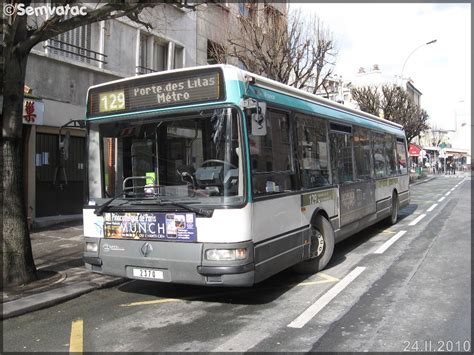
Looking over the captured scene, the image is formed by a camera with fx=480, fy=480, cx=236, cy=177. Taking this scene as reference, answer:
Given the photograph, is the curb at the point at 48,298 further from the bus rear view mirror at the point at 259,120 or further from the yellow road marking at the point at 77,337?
the bus rear view mirror at the point at 259,120

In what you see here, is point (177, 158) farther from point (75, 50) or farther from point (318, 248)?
point (75, 50)

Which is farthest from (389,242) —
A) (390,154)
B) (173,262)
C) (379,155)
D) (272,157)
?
(173,262)

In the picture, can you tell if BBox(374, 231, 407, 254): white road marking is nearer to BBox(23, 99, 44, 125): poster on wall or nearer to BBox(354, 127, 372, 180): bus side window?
BBox(354, 127, 372, 180): bus side window

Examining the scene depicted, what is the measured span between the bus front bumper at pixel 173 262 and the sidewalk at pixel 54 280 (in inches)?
32.7

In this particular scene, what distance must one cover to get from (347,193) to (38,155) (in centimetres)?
862

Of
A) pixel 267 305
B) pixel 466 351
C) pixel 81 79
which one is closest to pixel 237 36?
pixel 81 79

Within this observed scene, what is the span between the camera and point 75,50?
1445 centimetres

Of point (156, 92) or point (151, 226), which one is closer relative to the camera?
point (151, 226)

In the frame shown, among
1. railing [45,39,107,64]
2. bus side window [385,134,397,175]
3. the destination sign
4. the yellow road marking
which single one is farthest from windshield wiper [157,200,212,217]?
railing [45,39,107,64]

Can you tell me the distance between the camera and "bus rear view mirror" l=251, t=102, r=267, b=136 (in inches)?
220

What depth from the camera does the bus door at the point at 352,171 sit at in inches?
341

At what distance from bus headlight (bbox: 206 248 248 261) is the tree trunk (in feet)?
10.7

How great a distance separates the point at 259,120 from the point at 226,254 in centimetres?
160

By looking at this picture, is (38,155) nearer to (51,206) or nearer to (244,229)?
(51,206)
